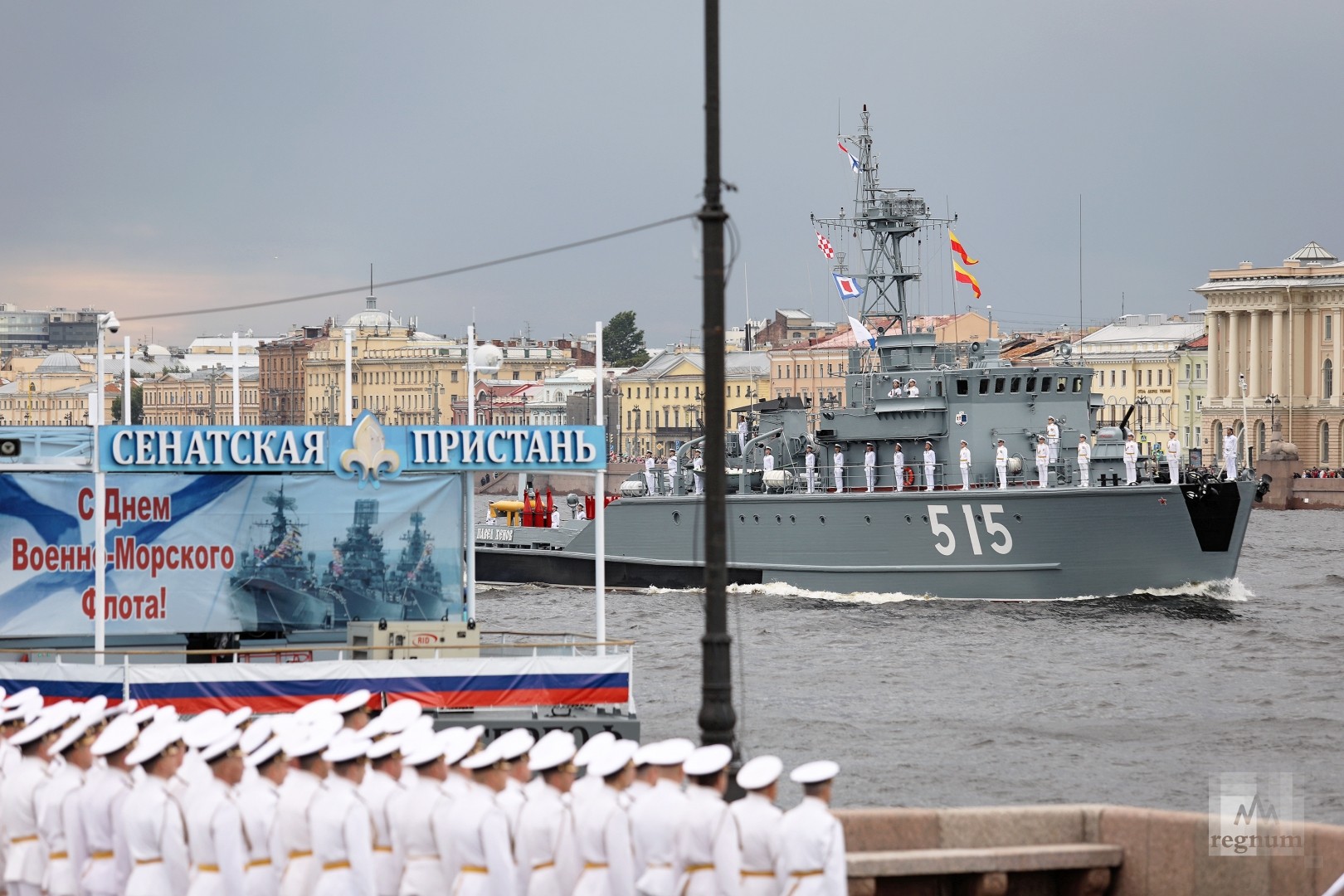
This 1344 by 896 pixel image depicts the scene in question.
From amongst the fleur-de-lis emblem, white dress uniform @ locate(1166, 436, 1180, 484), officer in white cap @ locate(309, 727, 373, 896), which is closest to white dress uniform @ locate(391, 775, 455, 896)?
officer in white cap @ locate(309, 727, 373, 896)

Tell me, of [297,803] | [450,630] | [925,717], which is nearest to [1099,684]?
[925,717]

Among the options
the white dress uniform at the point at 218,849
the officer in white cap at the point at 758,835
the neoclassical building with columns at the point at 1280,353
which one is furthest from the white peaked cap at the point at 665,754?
the neoclassical building with columns at the point at 1280,353

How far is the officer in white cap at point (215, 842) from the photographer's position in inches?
368

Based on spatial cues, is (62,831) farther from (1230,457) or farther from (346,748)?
(1230,457)

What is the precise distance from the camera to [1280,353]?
125562 millimetres

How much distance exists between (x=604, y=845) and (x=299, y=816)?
4.85ft

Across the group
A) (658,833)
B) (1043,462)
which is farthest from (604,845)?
(1043,462)

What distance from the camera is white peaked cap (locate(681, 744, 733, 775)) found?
9016 mm

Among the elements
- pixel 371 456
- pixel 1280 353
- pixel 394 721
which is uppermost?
pixel 1280 353

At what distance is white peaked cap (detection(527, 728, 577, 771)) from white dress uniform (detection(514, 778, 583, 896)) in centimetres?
21

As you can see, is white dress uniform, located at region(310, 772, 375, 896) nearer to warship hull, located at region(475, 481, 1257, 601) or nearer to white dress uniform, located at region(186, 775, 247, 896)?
white dress uniform, located at region(186, 775, 247, 896)

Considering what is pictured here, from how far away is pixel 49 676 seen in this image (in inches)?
648

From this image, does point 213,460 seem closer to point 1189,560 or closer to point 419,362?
point 1189,560

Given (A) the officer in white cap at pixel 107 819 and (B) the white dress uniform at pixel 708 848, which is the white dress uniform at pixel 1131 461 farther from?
(A) the officer in white cap at pixel 107 819
